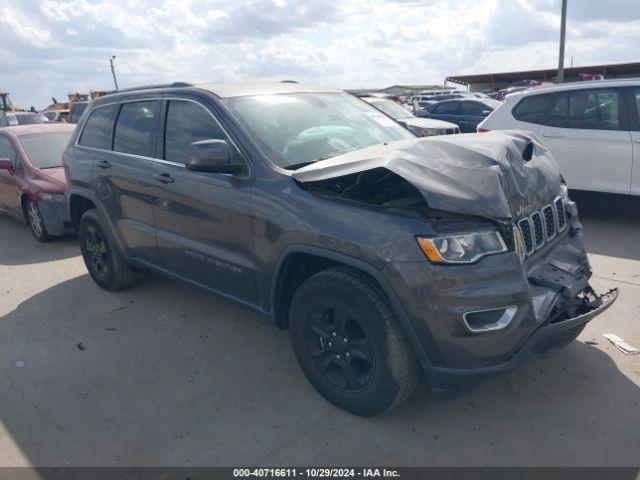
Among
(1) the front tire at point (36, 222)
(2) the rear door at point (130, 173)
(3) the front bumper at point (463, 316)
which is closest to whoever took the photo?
(3) the front bumper at point (463, 316)

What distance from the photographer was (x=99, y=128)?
505cm

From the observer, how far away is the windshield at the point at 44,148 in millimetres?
7523

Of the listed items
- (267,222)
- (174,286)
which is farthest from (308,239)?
(174,286)

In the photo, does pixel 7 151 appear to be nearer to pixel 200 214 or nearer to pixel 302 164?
pixel 200 214

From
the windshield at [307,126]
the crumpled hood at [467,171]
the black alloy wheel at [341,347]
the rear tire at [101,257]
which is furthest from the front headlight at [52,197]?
Result: the black alloy wheel at [341,347]

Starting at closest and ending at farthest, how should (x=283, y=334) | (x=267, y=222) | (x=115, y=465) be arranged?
(x=115, y=465)
(x=267, y=222)
(x=283, y=334)

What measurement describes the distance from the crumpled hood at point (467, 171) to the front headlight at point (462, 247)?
0.40 feet

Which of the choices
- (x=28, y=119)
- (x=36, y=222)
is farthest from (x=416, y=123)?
(x=28, y=119)

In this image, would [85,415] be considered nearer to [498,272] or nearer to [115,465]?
[115,465]

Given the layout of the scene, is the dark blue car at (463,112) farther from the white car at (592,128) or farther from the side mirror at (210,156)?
the side mirror at (210,156)

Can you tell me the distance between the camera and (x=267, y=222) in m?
3.22

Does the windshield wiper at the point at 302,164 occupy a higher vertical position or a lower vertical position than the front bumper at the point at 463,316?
higher

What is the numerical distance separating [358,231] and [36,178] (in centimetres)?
602

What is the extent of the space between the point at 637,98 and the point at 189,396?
587 cm
